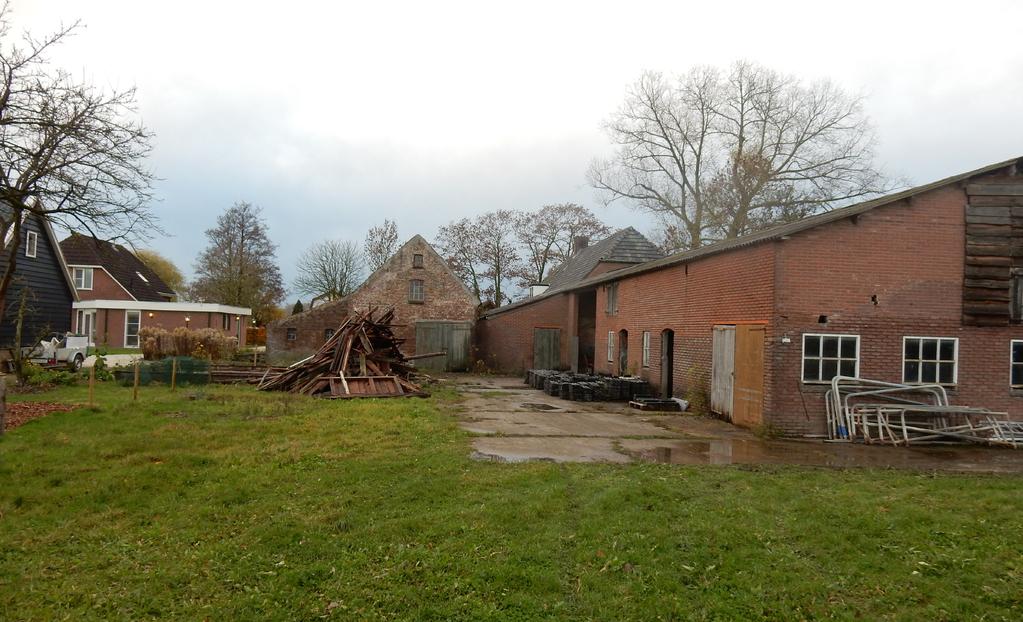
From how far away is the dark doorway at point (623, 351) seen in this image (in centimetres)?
2161

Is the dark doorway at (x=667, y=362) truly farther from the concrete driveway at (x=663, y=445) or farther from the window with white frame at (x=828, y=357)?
the window with white frame at (x=828, y=357)

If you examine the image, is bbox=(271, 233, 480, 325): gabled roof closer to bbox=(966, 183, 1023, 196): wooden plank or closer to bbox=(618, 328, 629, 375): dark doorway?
bbox=(618, 328, 629, 375): dark doorway

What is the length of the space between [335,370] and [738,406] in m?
10.6

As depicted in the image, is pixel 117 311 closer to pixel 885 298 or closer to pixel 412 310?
pixel 412 310

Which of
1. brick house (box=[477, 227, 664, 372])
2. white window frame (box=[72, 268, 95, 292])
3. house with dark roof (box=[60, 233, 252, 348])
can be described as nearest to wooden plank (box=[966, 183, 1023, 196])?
brick house (box=[477, 227, 664, 372])

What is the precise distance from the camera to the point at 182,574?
520cm

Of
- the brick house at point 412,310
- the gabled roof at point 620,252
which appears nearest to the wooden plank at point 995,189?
the gabled roof at point 620,252

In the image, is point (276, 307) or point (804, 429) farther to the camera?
point (276, 307)

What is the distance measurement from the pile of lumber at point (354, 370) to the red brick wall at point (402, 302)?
1148cm

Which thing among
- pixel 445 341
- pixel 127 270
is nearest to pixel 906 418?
pixel 445 341

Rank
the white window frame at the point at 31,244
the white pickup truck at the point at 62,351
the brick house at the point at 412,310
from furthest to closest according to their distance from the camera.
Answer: the brick house at the point at 412,310 → the white window frame at the point at 31,244 → the white pickup truck at the point at 62,351

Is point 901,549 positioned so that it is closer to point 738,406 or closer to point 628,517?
point 628,517

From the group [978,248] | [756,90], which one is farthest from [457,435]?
[756,90]

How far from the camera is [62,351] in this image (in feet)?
77.7
